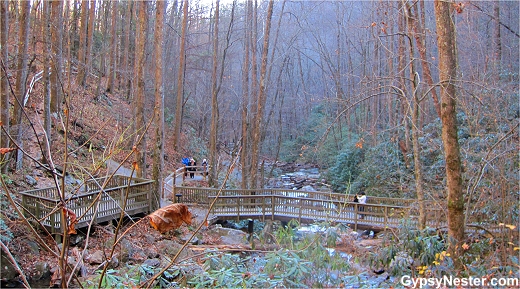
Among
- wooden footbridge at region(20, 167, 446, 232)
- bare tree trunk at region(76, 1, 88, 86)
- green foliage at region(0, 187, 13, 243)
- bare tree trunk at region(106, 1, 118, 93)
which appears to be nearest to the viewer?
green foliage at region(0, 187, 13, 243)

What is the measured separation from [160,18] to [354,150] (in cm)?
1226

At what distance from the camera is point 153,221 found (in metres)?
1.49

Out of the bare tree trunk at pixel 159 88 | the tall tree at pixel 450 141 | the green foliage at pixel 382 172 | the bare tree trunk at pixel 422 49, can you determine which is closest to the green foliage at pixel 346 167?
the green foliage at pixel 382 172

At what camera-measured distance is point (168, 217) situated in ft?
5.09

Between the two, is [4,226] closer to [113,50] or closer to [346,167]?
[346,167]

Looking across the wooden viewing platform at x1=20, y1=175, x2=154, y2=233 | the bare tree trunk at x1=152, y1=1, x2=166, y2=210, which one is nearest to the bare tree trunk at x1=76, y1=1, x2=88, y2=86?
the bare tree trunk at x1=152, y1=1, x2=166, y2=210

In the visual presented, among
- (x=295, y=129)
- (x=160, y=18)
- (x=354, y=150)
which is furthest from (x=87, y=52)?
(x=295, y=129)

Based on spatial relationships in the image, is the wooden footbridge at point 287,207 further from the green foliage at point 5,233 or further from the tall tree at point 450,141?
the tall tree at point 450,141

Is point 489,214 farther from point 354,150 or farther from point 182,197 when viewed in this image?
point 354,150

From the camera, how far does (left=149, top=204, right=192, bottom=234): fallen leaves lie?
1.50 meters

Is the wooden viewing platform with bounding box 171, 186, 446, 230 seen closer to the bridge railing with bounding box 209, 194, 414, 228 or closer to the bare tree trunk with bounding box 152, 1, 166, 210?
the bridge railing with bounding box 209, 194, 414, 228

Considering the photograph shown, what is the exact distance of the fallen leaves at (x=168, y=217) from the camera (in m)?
1.50

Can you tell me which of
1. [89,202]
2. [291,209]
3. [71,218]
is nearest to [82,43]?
[89,202]

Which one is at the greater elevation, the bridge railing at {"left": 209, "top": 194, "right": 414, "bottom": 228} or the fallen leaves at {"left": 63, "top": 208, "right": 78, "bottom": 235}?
the fallen leaves at {"left": 63, "top": 208, "right": 78, "bottom": 235}
